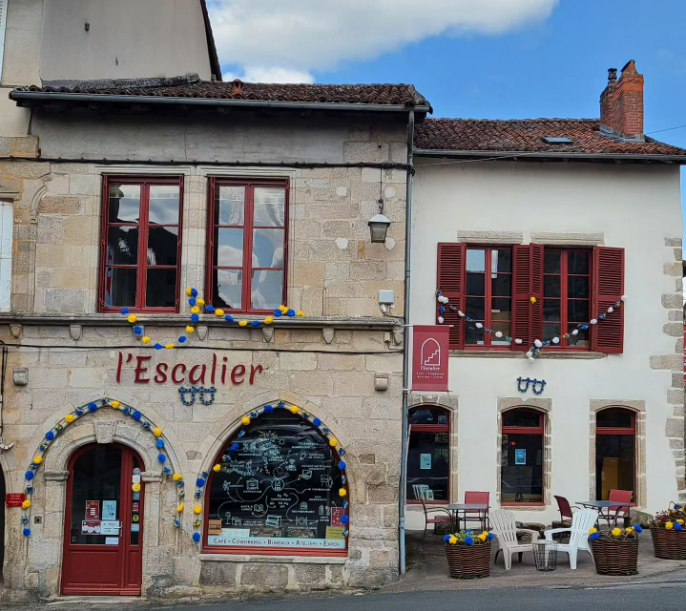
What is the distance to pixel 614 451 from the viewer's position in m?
13.7

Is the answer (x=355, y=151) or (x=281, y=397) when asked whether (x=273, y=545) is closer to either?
(x=281, y=397)

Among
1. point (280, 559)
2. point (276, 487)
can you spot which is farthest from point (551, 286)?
point (280, 559)

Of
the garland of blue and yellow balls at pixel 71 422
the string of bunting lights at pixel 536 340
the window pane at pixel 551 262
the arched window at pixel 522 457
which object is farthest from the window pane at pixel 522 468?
the garland of blue and yellow balls at pixel 71 422

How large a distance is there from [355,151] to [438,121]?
4.36 m

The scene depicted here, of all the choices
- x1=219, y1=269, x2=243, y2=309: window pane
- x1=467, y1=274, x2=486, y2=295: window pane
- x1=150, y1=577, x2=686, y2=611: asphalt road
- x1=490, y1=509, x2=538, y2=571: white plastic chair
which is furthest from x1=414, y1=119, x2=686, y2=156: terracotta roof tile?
x1=150, y1=577, x2=686, y2=611: asphalt road

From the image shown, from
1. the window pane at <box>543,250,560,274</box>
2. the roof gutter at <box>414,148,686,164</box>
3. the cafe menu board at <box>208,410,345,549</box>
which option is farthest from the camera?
the window pane at <box>543,250,560,274</box>

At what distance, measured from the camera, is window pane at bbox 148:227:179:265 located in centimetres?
1116

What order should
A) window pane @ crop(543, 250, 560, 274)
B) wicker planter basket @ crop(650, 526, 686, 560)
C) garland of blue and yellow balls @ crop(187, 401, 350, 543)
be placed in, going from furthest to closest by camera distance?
1. window pane @ crop(543, 250, 560, 274)
2. wicker planter basket @ crop(650, 526, 686, 560)
3. garland of blue and yellow balls @ crop(187, 401, 350, 543)

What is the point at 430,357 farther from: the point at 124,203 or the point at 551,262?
the point at 124,203

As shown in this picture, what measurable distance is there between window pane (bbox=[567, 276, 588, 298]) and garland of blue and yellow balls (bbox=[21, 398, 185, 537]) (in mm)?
6794

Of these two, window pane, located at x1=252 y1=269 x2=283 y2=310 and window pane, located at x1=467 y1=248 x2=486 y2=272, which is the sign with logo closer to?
window pane, located at x1=252 y1=269 x2=283 y2=310

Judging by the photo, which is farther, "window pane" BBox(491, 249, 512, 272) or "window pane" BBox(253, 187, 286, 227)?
"window pane" BBox(491, 249, 512, 272)

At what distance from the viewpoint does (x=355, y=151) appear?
36.4 feet

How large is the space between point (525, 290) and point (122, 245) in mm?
6098
